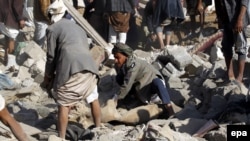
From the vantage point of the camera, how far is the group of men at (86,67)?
916 centimetres

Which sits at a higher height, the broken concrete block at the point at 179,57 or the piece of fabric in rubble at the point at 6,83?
the broken concrete block at the point at 179,57

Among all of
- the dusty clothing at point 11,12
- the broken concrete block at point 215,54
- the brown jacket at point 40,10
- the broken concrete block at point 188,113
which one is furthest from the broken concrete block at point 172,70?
the dusty clothing at point 11,12

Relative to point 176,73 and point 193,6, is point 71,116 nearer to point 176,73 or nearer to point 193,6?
point 176,73

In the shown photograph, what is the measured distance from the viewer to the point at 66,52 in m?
9.13

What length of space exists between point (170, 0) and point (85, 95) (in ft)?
15.6

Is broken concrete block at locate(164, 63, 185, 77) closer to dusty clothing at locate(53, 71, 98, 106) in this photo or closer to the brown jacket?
the brown jacket

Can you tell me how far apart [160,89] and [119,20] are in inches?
133

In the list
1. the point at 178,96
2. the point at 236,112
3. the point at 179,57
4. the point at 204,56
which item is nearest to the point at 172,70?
the point at 179,57

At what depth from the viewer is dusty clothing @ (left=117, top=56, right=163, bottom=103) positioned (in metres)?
10.2

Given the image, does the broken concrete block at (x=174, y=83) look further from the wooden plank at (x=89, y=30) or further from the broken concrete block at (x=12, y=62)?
the broken concrete block at (x=12, y=62)

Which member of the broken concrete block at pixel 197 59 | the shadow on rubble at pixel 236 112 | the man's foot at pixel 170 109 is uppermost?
the shadow on rubble at pixel 236 112

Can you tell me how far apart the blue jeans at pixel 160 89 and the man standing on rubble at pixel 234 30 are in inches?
39.8

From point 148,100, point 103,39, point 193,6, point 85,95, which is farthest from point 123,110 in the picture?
point 193,6

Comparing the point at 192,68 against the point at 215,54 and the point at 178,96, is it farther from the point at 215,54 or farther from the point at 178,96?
the point at 178,96
